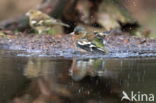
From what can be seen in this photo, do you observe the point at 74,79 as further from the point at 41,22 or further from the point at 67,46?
the point at 41,22

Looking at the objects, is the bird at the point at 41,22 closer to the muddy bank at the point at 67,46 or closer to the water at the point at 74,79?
the muddy bank at the point at 67,46

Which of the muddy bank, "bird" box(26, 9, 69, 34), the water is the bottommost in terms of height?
the water

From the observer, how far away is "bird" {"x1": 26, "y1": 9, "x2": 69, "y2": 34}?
530 inches

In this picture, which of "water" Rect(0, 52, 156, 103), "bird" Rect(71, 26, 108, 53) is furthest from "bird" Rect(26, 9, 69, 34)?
"water" Rect(0, 52, 156, 103)

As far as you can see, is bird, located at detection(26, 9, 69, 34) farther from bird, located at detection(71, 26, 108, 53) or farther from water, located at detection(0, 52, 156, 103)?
water, located at detection(0, 52, 156, 103)

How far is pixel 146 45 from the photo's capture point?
1151 centimetres

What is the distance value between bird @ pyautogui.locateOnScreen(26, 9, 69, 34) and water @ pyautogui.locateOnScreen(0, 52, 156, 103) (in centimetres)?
408

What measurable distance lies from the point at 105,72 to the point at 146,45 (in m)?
3.80

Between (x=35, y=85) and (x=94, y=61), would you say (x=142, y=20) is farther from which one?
(x=35, y=85)

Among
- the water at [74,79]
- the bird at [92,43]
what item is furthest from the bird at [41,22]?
the water at [74,79]

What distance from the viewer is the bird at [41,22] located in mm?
13453

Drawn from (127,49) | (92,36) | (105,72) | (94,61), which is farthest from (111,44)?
(105,72)

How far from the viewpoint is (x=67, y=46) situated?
11.3m

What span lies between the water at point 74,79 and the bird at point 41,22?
4.08 m
